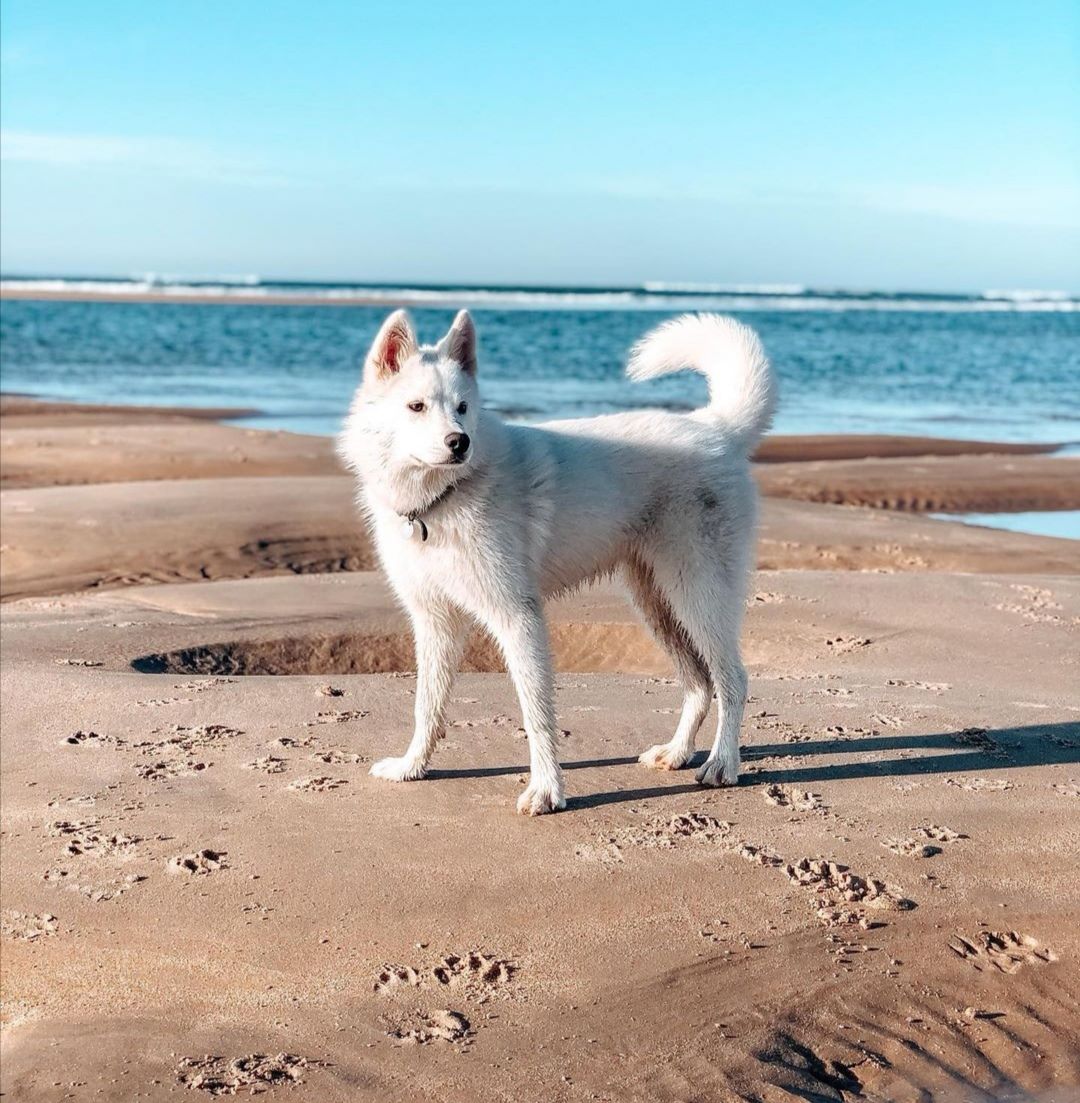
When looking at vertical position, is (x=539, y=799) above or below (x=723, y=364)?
below

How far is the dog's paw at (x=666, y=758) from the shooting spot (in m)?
5.57

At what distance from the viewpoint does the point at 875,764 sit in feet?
18.4

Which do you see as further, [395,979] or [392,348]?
[392,348]

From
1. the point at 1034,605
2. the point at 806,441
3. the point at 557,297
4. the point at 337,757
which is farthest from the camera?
the point at 557,297

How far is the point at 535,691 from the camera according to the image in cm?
504

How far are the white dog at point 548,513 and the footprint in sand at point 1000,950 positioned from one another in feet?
4.11

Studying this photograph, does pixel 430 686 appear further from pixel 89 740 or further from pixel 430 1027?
pixel 430 1027

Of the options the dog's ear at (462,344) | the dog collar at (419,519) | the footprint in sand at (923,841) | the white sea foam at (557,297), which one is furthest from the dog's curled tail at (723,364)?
the white sea foam at (557,297)

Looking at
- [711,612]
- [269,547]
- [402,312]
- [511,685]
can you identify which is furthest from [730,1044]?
[269,547]

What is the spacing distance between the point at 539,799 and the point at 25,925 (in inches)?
70.1

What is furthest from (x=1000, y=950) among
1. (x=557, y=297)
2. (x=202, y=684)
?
(x=557, y=297)

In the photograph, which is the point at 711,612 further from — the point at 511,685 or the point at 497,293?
the point at 497,293

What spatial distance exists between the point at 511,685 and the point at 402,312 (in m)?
2.50

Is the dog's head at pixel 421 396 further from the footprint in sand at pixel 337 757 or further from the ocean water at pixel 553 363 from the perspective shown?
the ocean water at pixel 553 363
